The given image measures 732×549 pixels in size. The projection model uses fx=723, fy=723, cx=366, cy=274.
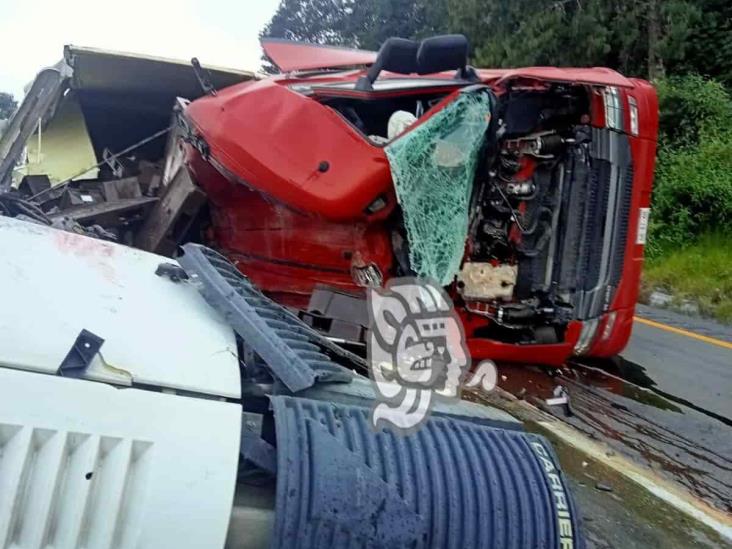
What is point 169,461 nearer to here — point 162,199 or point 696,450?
point 696,450

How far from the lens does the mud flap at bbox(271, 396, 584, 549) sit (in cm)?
128

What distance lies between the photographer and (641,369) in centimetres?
441

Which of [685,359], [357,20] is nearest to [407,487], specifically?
[685,359]

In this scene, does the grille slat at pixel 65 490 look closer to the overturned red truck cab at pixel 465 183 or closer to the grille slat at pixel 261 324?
the grille slat at pixel 261 324

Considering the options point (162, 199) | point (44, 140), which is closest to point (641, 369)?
point (162, 199)

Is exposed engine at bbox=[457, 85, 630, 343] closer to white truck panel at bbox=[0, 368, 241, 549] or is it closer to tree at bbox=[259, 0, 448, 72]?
white truck panel at bbox=[0, 368, 241, 549]

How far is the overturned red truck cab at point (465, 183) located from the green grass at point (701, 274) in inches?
132

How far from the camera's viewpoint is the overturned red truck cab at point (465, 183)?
330 centimetres

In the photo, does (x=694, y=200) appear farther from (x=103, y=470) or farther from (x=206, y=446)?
(x=103, y=470)

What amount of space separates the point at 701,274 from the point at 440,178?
5.58 m

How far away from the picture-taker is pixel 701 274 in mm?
7816

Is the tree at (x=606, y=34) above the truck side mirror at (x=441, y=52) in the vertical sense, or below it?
above

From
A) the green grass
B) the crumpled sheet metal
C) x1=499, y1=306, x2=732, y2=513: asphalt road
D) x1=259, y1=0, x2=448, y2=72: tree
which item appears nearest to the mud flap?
x1=499, y1=306, x2=732, y2=513: asphalt road

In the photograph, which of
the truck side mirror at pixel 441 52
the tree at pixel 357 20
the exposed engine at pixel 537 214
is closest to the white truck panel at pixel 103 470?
the truck side mirror at pixel 441 52
